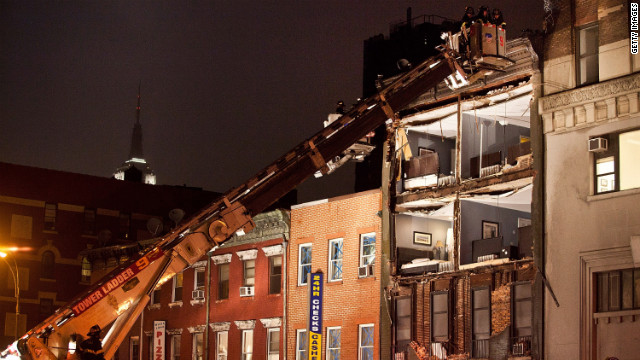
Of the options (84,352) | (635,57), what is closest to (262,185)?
(84,352)

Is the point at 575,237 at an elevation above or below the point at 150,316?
above

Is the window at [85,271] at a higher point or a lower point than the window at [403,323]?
higher

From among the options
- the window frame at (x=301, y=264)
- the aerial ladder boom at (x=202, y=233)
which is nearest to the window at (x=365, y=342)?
the window frame at (x=301, y=264)

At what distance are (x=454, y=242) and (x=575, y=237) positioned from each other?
5.53 meters

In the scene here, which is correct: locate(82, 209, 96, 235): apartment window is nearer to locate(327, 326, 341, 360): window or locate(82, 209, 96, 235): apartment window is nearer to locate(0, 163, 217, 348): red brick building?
locate(0, 163, 217, 348): red brick building

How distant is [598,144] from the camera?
2770cm

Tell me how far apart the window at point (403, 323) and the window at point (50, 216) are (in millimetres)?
37749

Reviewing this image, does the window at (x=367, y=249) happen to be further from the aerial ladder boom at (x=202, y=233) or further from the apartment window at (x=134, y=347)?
the apartment window at (x=134, y=347)

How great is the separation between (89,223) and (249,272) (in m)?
27.6

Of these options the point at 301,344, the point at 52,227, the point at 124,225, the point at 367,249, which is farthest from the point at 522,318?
the point at 124,225

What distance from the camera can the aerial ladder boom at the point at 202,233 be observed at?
2286 cm

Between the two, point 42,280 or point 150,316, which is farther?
point 42,280

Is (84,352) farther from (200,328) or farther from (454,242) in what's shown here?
(200,328)

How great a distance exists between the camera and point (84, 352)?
2119 centimetres
